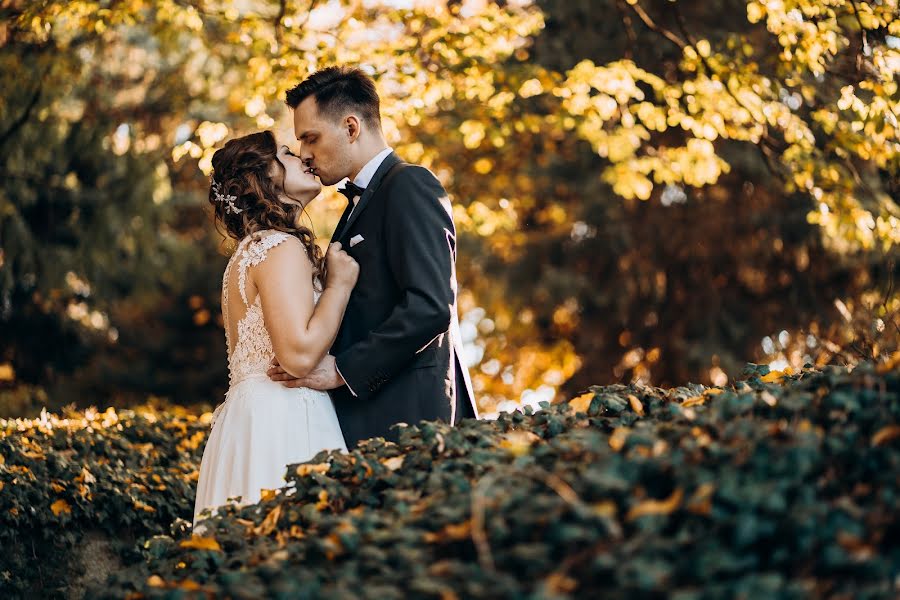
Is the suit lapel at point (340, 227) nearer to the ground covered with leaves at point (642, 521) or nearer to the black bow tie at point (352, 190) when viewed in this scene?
the black bow tie at point (352, 190)

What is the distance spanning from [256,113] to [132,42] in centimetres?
877

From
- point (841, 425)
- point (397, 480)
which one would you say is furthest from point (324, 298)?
point (841, 425)

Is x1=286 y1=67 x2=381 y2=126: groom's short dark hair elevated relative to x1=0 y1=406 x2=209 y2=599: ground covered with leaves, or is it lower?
elevated

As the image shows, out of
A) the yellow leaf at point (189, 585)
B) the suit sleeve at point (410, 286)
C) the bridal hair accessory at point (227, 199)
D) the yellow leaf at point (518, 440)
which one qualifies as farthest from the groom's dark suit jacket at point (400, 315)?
the yellow leaf at point (189, 585)

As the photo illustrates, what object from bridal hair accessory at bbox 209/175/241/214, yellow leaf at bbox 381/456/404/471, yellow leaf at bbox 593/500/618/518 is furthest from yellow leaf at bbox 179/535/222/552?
bridal hair accessory at bbox 209/175/241/214

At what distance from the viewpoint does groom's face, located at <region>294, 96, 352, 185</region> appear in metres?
3.96

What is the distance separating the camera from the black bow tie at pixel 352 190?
3906 millimetres

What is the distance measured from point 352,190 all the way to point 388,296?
1.68 feet

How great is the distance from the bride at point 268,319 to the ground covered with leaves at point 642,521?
3.52 feet

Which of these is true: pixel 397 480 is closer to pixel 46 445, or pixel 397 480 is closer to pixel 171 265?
pixel 46 445

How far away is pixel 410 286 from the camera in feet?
11.4

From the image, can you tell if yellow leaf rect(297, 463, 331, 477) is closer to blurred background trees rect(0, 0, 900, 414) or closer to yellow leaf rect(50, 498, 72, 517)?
yellow leaf rect(50, 498, 72, 517)

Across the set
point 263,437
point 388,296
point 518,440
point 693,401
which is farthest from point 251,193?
point 693,401

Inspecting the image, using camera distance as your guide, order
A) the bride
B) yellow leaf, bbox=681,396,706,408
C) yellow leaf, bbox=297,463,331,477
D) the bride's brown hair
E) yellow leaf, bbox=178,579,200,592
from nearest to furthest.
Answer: yellow leaf, bbox=178,579,200,592 < yellow leaf, bbox=297,463,331,477 < yellow leaf, bbox=681,396,706,408 < the bride < the bride's brown hair
